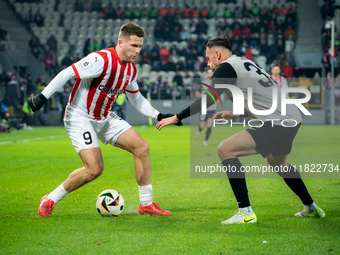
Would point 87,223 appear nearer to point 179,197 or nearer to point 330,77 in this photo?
point 179,197

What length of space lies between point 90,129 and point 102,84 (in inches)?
21.3

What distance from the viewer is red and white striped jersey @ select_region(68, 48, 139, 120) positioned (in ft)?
16.1

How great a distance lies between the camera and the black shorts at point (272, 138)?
455cm

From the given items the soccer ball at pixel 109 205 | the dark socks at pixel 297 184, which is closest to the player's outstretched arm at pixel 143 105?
the soccer ball at pixel 109 205

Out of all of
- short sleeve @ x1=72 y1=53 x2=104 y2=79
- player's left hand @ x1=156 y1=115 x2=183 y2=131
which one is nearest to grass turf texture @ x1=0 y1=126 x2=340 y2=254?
player's left hand @ x1=156 y1=115 x2=183 y2=131

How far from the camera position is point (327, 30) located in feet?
88.3

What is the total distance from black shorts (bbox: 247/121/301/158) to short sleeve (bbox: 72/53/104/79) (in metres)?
1.82

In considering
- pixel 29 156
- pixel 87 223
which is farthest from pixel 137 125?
pixel 87 223

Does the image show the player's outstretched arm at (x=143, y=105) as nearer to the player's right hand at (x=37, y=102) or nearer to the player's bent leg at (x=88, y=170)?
the player's bent leg at (x=88, y=170)

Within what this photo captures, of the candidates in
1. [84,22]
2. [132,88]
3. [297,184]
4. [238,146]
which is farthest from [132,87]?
[84,22]

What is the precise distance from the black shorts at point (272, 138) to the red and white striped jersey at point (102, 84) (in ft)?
5.42

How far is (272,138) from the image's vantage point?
4.57 metres

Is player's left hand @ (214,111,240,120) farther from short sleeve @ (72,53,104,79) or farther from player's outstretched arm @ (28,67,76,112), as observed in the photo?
player's outstretched arm @ (28,67,76,112)

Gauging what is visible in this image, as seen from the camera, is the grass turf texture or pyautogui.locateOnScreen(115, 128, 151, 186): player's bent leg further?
pyautogui.locateOnScreen(115, 128, 151, 186): player's bent leg
